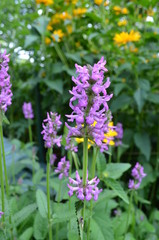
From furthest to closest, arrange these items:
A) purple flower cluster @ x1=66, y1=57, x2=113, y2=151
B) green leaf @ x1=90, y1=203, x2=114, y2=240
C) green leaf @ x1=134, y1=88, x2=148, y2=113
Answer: green leaf @ x1=134, y1=88, x2=148, y2=113, green leaf @ x1=90, y1=203, x2=114, y2=240, purple flower cluster @ x1=66, y1=57, x2=113, y2=151

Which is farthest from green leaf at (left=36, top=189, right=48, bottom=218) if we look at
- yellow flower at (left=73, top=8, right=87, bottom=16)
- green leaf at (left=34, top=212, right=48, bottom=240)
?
yellow flower at (left=73, top=8, right=87, bottom=16)

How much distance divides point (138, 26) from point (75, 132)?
6.76 feet

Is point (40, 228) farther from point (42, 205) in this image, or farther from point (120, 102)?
point (120, 102)

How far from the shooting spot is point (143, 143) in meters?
2.31

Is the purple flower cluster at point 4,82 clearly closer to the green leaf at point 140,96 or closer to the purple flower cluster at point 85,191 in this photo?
the purple flower cluster at point 85,191

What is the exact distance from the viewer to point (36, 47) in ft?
8.48

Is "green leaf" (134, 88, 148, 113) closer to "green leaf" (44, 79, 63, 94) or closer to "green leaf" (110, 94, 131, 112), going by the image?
"green leaf" (110, 94, 131, 112)

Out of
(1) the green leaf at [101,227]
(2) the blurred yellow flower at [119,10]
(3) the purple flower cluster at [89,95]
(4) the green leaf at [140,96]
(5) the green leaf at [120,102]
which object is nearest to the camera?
(3) the purple flower cluster at [89,95]

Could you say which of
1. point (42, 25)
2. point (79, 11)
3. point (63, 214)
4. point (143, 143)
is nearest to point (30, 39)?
point (42, 25)

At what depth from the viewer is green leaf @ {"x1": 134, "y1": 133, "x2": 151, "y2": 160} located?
2271 millimetres

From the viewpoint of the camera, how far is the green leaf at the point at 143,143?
227 centimetres

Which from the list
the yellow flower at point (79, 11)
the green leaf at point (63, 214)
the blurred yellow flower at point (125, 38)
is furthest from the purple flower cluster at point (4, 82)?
the yellow flower at point (79, 11)

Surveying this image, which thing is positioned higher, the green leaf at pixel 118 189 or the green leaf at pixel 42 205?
the green leaf at pixel 118 189

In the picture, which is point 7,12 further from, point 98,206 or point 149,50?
point 98,206
